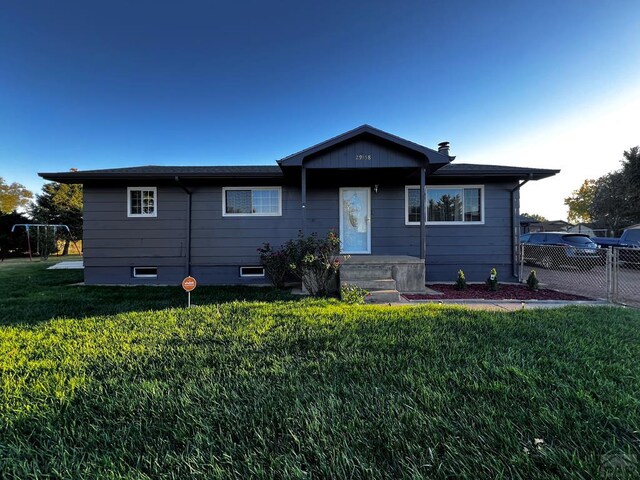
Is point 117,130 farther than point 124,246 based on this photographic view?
Yes

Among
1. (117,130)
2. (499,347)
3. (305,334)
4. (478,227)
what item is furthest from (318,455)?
(117,130)

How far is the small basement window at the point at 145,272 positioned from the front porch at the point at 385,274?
5.50 m

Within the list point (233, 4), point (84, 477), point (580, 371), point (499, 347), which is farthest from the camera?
point (233, 4)

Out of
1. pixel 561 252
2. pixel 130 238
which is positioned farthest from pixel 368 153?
pixel 561 252

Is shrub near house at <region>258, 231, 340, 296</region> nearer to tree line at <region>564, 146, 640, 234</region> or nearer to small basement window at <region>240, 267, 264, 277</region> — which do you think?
small basement window at <region>240, 267, 264, 277</region>

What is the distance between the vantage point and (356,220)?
25.2 feet

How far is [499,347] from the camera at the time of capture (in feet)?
8.84

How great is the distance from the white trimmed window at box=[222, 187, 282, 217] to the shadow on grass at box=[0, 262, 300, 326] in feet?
7.71

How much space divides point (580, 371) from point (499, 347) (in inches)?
23.8

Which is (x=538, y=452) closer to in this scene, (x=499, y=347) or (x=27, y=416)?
(x=499, y=347)

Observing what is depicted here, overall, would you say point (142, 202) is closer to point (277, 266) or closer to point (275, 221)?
point (275, 221)

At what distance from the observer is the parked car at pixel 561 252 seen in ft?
→ 22.1

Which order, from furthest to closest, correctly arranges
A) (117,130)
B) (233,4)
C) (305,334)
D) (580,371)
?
(117,130)
(233,4)
(305,334)
(580,371)

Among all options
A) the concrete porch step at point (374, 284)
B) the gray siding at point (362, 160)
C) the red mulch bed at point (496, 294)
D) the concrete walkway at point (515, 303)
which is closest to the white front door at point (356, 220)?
the gray siding at point (362, 160)
